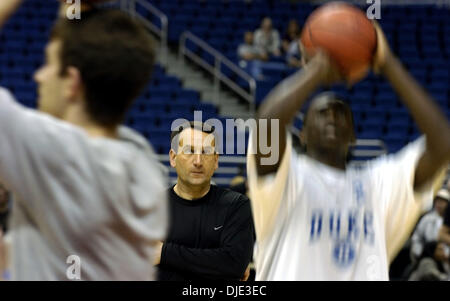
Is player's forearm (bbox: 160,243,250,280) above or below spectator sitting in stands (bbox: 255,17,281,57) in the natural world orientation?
below

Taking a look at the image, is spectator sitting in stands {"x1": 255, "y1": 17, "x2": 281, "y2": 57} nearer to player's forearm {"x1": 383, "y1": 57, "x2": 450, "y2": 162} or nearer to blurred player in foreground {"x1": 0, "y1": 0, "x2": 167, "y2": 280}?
player's forearm {"x1": 383, "y1": 57, "x2": 450, "y2": 162}

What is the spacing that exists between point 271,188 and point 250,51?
10.1m

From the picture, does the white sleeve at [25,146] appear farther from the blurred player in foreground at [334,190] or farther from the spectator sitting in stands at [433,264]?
the spectator sitting in stands at [433,264]

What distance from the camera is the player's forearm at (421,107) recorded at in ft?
8.14

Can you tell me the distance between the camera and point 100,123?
1.83 metres

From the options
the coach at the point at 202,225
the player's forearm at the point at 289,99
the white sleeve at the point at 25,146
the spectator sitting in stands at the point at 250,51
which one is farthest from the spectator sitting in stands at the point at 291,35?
the white sleeve at the point at 25,146

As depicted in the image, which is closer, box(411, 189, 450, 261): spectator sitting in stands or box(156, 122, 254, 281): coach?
box(156, 122, 254, 281): coach

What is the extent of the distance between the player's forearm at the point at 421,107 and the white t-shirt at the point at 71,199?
99cm

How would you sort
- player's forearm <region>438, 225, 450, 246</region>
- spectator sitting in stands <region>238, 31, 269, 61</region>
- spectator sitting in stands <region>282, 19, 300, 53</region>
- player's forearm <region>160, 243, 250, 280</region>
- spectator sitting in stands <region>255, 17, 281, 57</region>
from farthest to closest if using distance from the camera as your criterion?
spectator sitting in stands <region>282, 19, 300, 53</region> → spectator sitting in stands <region>255, 17, 281, 57</region> → spectator sitting in stands <region>238, 31, 269, 61</region> → player's forearm <region>438, 225, 450, 246</region> → player's forearm <region>160, 243, 250, 280</region>

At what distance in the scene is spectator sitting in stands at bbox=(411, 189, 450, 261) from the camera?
7707 millimetres

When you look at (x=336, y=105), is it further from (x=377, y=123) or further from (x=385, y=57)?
(x=377, y=123)

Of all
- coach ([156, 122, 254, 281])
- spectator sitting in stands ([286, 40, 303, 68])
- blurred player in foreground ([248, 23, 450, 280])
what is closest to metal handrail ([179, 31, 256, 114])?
spectator sitting in stands ([286, 40, 303, 68])

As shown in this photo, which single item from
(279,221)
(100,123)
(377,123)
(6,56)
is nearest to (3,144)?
(100,123)

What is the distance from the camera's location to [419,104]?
2521 millimetres
